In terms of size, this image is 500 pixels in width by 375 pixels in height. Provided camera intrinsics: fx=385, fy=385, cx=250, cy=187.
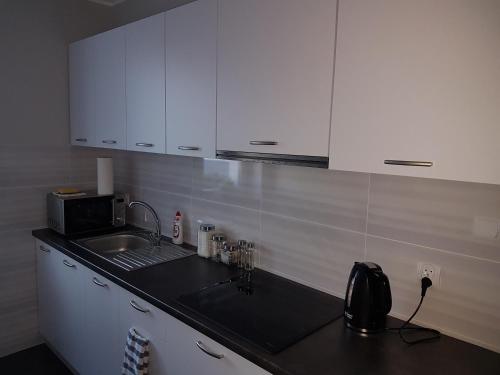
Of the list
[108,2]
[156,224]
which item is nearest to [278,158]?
[156,224]

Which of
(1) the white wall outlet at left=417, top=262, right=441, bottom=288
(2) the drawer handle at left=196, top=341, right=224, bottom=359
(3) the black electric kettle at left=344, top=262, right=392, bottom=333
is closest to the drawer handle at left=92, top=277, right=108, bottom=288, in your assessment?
(2) the drawer handle at left=196, top=341, right=224, bottom=359

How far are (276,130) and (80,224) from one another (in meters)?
1.76

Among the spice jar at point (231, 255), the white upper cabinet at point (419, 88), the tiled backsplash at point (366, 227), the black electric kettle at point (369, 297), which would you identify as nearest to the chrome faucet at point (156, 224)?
the tiled backsplash at point (366, 227)

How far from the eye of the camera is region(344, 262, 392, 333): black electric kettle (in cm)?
140

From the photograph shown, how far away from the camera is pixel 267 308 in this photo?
5.24ft

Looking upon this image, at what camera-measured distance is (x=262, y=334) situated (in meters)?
1.37

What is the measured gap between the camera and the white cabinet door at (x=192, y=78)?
170 centimetres

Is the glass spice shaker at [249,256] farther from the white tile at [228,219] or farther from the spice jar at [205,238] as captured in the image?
the spice jar at [205,238]

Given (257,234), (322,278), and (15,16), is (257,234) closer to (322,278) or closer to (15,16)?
(322,278)

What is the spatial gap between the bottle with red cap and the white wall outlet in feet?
4.73

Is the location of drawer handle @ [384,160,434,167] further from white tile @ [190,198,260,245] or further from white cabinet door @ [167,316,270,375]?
white tile @ [190,198,260,245]

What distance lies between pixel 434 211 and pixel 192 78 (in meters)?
1.17

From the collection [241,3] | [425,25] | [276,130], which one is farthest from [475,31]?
[241,3]

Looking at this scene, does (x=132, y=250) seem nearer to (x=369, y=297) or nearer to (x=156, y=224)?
(x=156, y=224)
